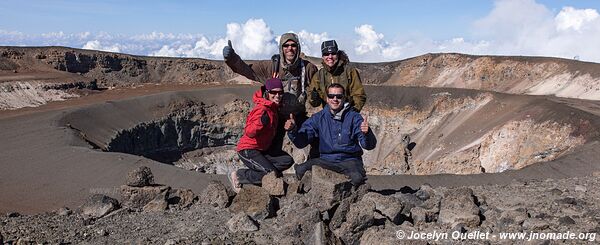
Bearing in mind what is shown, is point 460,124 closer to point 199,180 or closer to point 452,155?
point 452,155

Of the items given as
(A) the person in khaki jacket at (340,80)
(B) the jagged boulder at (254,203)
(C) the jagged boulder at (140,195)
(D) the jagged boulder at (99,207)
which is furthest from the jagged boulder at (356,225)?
(D) the jagged boulder at (99,207)

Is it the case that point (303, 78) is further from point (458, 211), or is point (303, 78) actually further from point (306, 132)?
point (458, 211)

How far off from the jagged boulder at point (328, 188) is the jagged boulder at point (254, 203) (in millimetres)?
625

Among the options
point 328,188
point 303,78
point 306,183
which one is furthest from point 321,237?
point 303,78

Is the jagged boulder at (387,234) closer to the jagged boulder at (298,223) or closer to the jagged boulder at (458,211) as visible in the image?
the jagged boulder at (458,211)

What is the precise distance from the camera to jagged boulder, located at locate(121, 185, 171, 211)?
8273mm

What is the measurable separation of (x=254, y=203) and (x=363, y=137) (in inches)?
70.6

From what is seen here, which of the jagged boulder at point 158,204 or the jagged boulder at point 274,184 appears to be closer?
the jagged boulder at point 274,184

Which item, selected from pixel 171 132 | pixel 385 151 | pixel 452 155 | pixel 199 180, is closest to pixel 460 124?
pixel 452 155

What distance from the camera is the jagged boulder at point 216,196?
7453 millimetres

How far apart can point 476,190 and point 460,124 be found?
68.9ft

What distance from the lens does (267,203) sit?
22.2 ft

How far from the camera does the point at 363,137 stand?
21.7 feet

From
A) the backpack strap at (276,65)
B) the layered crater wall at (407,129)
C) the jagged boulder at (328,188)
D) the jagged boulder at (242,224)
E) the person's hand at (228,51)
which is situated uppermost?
the person's hand at (228,51)
